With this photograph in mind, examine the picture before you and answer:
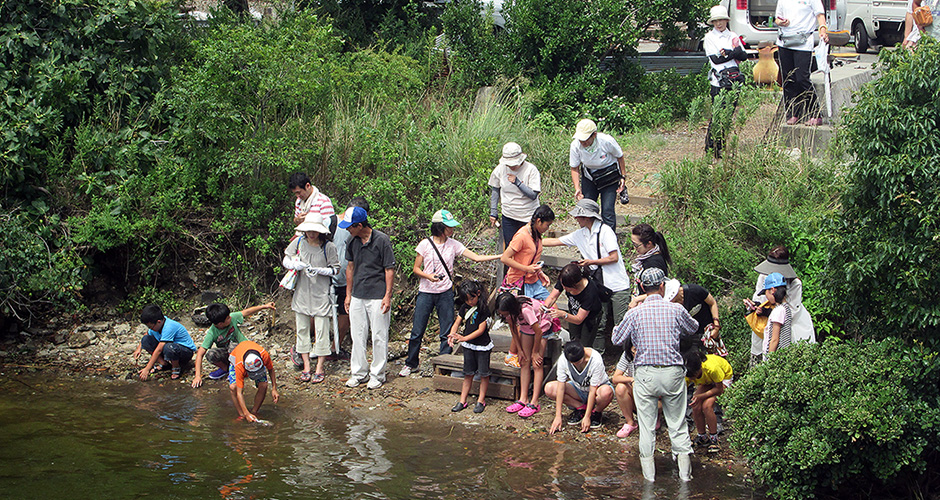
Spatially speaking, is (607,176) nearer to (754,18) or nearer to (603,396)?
(603,396)

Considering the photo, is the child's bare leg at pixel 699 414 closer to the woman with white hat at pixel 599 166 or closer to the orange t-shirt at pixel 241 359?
the woman with white hat at pixel 599 166

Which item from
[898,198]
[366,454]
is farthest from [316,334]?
[898,198]

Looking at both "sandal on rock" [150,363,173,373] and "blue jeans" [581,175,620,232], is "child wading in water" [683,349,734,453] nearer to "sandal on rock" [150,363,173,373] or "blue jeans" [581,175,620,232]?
"blue jeans" [581,175,620,232]

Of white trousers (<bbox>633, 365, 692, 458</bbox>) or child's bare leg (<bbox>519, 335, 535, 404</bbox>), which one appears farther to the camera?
child's bare leg (<bbox>519, 335, 535, 404</bbox>)

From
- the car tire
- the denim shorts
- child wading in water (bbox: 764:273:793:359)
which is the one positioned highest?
the car tire

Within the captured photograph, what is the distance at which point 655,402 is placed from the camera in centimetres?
686

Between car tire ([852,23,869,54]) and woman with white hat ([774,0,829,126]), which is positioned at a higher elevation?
car tire ([852,23,869,54])

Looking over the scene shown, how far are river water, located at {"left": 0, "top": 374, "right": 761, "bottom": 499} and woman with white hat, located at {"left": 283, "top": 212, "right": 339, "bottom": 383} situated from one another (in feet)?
2.44

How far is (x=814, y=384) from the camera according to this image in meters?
6.49

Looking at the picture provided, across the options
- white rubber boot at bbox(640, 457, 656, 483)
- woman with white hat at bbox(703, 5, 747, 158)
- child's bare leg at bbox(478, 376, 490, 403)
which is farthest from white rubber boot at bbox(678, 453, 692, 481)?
woman with white hat at bbox(703, 5, 747, 158)

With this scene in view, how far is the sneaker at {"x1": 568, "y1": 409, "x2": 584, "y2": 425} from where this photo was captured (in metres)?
8.02

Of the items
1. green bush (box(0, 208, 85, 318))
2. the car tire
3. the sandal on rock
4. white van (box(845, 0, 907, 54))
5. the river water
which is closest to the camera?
the river water

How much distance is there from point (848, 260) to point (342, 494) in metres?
4.39

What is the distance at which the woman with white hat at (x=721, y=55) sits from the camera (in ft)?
35.8
